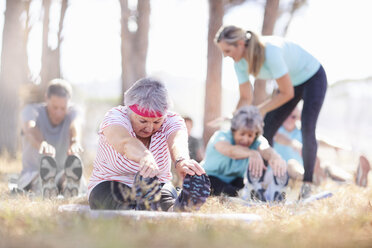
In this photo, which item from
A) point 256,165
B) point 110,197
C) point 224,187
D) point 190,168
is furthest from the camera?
point 224,187

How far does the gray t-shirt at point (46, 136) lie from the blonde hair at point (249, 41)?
179cm

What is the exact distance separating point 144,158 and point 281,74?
6.40 ft

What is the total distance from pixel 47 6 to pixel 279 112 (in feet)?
23.8

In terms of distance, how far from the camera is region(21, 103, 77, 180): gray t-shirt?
4.70 metres

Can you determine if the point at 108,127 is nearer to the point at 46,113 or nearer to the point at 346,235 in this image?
the point at 346,235

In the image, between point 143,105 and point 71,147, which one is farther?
point 71,147

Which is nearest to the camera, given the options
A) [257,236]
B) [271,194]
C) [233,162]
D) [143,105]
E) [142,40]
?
[257,236]

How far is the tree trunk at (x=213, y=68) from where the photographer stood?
709 cm

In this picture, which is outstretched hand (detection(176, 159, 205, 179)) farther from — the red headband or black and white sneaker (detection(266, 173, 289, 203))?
black and white sneaker (detection(266, 173, 289, 203))

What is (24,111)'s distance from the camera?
4664 mm

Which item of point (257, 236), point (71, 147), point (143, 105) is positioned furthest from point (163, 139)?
point (71, 147)

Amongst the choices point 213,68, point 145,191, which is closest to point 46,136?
point 145,191

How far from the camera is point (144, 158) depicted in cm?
241

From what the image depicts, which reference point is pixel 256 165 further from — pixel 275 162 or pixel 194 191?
pixel 194 191
